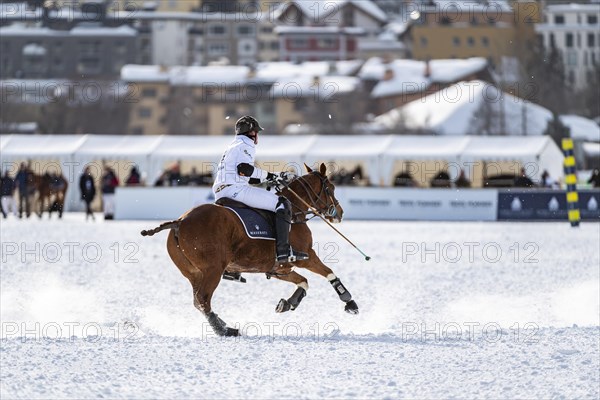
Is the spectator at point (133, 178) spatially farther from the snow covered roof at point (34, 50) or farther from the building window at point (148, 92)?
the snow covered roof at point (34, 50)

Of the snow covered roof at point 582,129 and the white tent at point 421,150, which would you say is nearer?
the white tent at point 421,150

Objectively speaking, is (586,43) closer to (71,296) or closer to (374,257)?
(374,257)

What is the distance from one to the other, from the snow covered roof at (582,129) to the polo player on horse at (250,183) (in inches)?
1934

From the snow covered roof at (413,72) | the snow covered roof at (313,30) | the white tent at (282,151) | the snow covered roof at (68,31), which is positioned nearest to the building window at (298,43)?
the snow covered roof at (313,30)

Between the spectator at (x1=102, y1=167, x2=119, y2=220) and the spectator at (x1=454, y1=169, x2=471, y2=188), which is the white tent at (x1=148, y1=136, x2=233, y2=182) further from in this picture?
the spectator at (x1=454, y1=169, x2=471, y2=188)

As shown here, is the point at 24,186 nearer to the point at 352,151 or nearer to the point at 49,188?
the point at 49,188

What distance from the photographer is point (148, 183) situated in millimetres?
44750

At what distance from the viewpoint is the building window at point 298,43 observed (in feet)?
409

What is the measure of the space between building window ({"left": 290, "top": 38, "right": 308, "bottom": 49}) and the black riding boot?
373 feet

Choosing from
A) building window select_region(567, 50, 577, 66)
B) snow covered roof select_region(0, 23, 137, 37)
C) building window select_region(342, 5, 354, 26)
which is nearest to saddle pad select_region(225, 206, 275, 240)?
building window select_region(567, 50, 577, 66)

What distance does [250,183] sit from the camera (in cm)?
1184

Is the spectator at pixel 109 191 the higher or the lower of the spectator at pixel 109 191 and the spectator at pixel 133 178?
the lower

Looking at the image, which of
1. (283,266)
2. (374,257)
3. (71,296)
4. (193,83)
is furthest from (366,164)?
(193,83)

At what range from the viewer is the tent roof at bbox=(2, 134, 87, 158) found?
4525cm
